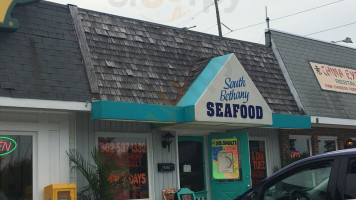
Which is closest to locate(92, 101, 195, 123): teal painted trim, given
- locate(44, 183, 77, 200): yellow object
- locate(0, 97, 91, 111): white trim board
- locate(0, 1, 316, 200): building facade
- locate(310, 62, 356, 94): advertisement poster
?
locate(0, 1, 316, 200): building facade

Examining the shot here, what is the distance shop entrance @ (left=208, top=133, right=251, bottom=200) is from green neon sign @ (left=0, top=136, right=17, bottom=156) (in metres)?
4.93

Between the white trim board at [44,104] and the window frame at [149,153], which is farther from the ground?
the white trim board at [44,104]

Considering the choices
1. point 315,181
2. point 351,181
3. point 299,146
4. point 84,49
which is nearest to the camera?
point 351,181

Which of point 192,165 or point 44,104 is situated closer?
point 44,104

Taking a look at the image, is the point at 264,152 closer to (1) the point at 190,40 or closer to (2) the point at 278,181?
(1) the point at 190,40

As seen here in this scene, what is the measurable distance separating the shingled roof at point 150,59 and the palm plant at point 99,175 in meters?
1.25

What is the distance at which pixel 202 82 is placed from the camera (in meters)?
10.8

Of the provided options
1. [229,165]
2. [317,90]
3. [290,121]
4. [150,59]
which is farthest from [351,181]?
[317,90]

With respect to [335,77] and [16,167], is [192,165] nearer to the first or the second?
[16,167]

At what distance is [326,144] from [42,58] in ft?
31.7

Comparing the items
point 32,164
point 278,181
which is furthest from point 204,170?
point 278,181

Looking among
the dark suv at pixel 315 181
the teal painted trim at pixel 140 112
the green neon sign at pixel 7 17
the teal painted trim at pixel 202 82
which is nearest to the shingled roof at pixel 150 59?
the teal painted trim at pixel 202 82

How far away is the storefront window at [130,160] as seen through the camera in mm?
10117

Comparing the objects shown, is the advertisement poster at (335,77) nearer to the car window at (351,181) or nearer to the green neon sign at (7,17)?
the green neon sign at (7,17)
